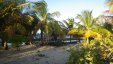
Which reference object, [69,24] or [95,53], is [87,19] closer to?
[69,24]

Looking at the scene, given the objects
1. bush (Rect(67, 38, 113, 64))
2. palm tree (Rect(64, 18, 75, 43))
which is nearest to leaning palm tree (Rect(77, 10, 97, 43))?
palm tree (Rect(64, 18, 75, 43))

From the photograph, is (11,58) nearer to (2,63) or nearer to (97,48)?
(2,63)

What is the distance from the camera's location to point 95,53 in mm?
13844

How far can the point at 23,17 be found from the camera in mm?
23000

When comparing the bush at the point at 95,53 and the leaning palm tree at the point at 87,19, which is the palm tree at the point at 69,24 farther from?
the bush at the point at 95,53

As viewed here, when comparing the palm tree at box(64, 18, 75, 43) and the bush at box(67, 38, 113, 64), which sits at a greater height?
the palm tree at box(64, 18, 75, 43)

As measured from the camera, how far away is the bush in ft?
45.4

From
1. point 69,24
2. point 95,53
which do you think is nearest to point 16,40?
point 95,53

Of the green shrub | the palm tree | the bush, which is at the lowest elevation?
the bush

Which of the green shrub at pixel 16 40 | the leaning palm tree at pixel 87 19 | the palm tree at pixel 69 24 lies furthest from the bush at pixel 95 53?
the palm tree at pixel 69 24

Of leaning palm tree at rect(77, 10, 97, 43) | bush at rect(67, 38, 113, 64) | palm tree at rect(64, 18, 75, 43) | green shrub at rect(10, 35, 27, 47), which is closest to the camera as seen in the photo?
bush at rect(67, 38, 113, 64)

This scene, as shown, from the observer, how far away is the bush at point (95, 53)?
45.4 feet

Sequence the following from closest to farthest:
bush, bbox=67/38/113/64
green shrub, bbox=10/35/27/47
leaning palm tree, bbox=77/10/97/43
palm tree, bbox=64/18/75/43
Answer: bush, bbox=67/38/113/64 → green shrub, bbox=10/35/27/47 → leaning palm tree, bbox=77/10/97/43 → palm tree, bbox=64/18/75/43

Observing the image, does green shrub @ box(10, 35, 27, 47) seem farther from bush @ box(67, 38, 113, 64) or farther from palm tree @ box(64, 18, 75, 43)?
palm tree @ box(64, 18, 75, 43)
